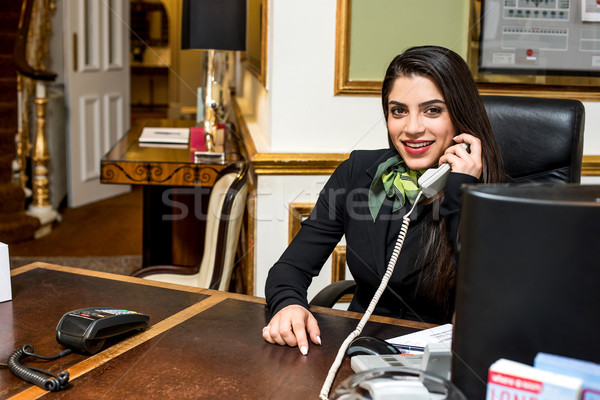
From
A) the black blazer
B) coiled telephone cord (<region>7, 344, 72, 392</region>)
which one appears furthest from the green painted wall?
coiled telephone cord (<region>7, 344, 72, 392</region>)

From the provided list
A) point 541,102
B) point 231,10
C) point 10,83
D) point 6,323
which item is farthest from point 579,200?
point 10,83

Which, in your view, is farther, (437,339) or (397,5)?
(397,5)

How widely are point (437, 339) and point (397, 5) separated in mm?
1457

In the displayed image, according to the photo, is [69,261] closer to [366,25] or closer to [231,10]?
[231,10]

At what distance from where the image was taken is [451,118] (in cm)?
147

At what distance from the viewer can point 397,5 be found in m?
2.27

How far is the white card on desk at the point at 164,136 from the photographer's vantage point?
323 cm

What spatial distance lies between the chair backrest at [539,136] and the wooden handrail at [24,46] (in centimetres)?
359

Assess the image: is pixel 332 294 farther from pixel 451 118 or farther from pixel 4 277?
pixel 4 277

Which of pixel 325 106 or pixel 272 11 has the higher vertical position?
pixel 272 11

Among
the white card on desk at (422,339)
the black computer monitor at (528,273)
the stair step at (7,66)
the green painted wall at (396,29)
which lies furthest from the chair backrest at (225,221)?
the stair step at (7,66)

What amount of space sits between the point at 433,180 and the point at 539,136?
0.53m

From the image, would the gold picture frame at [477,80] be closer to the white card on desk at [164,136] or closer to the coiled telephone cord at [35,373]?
the white card on desk at [164,136]

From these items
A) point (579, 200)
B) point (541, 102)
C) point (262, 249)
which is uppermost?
point (541, 102)
